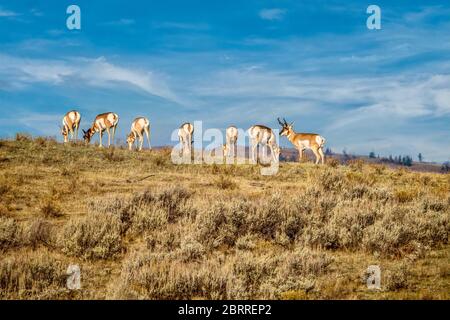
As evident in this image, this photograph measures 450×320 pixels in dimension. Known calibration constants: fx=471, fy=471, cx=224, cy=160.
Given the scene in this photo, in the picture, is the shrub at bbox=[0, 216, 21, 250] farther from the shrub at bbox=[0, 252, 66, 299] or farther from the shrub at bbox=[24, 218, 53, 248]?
the shrub at bbox=[0, 252, 66, 299]

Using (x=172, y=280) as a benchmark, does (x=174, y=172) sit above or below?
above

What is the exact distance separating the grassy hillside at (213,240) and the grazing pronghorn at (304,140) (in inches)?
478

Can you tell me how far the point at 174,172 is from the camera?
73.9 feet

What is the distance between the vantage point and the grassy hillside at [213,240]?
793 centimetres

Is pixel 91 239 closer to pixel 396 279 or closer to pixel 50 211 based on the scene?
pixel 50 211

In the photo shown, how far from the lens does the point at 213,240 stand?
10711 mm

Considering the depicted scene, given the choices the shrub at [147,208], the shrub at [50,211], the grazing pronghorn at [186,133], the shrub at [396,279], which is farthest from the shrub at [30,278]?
the grazing pronghorn at [186,133]

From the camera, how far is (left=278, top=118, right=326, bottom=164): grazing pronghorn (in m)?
31.6

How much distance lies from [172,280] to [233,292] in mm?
1050

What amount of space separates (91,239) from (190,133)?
83.6 ft

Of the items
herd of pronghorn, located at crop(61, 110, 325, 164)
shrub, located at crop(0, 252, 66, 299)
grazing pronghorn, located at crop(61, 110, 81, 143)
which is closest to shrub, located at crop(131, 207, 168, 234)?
shrub, located at crop(0, 252, 66, 299)

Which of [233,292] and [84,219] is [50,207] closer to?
[84,219]

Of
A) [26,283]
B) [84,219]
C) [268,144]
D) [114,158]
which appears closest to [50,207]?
[84,219]

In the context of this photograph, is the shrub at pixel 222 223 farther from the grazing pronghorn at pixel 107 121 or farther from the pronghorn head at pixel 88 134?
the pronghorn head at pixel 88 134
